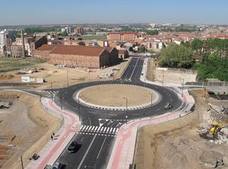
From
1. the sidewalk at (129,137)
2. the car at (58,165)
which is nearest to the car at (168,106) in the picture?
the sidewalk at (129,137)

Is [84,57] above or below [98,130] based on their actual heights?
above

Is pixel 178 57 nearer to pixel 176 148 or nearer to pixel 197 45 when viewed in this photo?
pixel 197 45

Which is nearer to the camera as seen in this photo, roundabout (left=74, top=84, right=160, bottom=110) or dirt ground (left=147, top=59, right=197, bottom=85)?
roundabout (left=74, top=84, right=160, bottom=110)

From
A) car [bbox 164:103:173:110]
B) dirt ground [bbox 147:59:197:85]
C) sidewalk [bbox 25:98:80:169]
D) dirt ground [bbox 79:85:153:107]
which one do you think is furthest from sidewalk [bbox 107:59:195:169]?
dirt ground [bbox 147:59:197:85]

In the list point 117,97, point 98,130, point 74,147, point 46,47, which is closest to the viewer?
point 74,147

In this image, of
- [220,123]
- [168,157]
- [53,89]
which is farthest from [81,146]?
[53,89]

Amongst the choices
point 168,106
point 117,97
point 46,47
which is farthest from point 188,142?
point 46,47

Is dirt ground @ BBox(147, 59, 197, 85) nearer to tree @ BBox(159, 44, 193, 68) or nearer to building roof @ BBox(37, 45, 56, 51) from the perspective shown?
tree @ BBox(159, 44, 193, 68)

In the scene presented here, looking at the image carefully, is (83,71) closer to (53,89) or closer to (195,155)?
(53,89)
